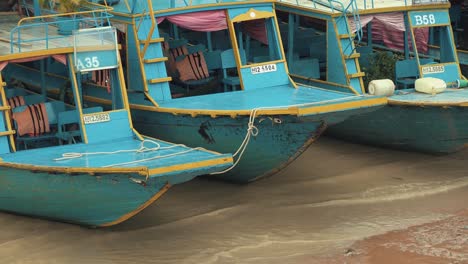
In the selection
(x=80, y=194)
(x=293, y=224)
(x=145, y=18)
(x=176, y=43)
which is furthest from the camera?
(x=176, y=43)

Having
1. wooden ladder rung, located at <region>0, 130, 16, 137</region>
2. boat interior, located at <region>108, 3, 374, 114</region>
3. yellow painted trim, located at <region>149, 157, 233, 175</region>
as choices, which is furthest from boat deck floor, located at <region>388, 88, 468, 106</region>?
wooden ladder rung, located at <region>0, 130, 16, 137</region>

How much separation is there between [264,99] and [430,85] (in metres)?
2.73

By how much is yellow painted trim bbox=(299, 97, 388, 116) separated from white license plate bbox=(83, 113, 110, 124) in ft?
8.73

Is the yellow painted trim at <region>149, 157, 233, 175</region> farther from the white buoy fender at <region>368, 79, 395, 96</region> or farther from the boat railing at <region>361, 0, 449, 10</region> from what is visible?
the boat railing at <region>361, 0, 449, 10</region>

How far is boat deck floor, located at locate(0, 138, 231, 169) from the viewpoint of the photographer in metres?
11.4

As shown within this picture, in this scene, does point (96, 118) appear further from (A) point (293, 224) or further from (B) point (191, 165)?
(A) point (293, 224)

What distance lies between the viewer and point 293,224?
12992 millimetres

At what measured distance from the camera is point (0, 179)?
12109 mm

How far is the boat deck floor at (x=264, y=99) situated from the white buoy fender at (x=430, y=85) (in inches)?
55.3

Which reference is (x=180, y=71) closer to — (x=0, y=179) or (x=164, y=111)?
(x=164, y=111)

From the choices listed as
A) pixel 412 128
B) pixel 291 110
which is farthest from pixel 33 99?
pixel 412 128

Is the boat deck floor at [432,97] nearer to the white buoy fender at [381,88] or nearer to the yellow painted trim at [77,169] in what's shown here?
the white buoy fender at [381,88]

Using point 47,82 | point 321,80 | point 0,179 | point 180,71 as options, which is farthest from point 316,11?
point 0,179

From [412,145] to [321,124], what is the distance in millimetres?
3210
